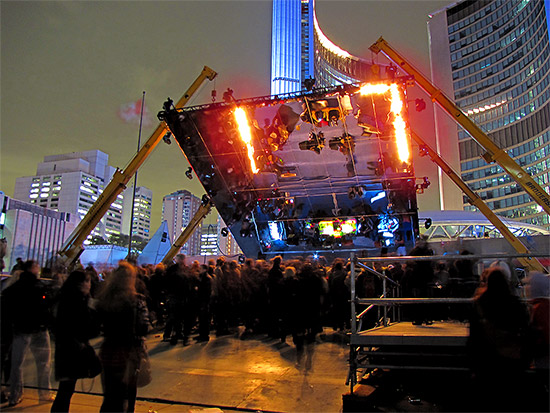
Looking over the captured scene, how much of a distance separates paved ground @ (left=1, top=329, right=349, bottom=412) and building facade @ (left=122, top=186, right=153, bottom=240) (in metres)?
117

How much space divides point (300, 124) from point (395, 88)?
331 centimetres

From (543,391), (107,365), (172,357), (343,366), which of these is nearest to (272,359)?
(343,366)

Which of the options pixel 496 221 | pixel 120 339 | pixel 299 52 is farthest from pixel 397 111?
pixel 299 52

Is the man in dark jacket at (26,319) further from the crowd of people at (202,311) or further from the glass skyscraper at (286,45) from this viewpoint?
the glass skyscraper at (286,45)

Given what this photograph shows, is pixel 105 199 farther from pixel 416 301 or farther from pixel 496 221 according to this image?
pixel 496 221

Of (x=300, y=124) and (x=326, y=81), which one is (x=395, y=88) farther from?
(x=326, y=81)

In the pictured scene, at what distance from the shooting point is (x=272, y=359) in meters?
6.80

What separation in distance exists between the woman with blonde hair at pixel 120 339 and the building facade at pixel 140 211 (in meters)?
120

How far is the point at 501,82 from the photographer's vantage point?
95625 mm

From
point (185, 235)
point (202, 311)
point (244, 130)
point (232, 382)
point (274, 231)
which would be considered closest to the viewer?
point (232, 382)

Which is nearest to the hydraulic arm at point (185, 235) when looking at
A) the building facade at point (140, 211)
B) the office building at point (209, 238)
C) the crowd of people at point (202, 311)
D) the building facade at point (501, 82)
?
the office building at point (209, 238)

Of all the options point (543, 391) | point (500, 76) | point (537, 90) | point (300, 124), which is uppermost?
point (500, 76)

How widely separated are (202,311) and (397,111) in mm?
8566

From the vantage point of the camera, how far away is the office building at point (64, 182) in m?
126
